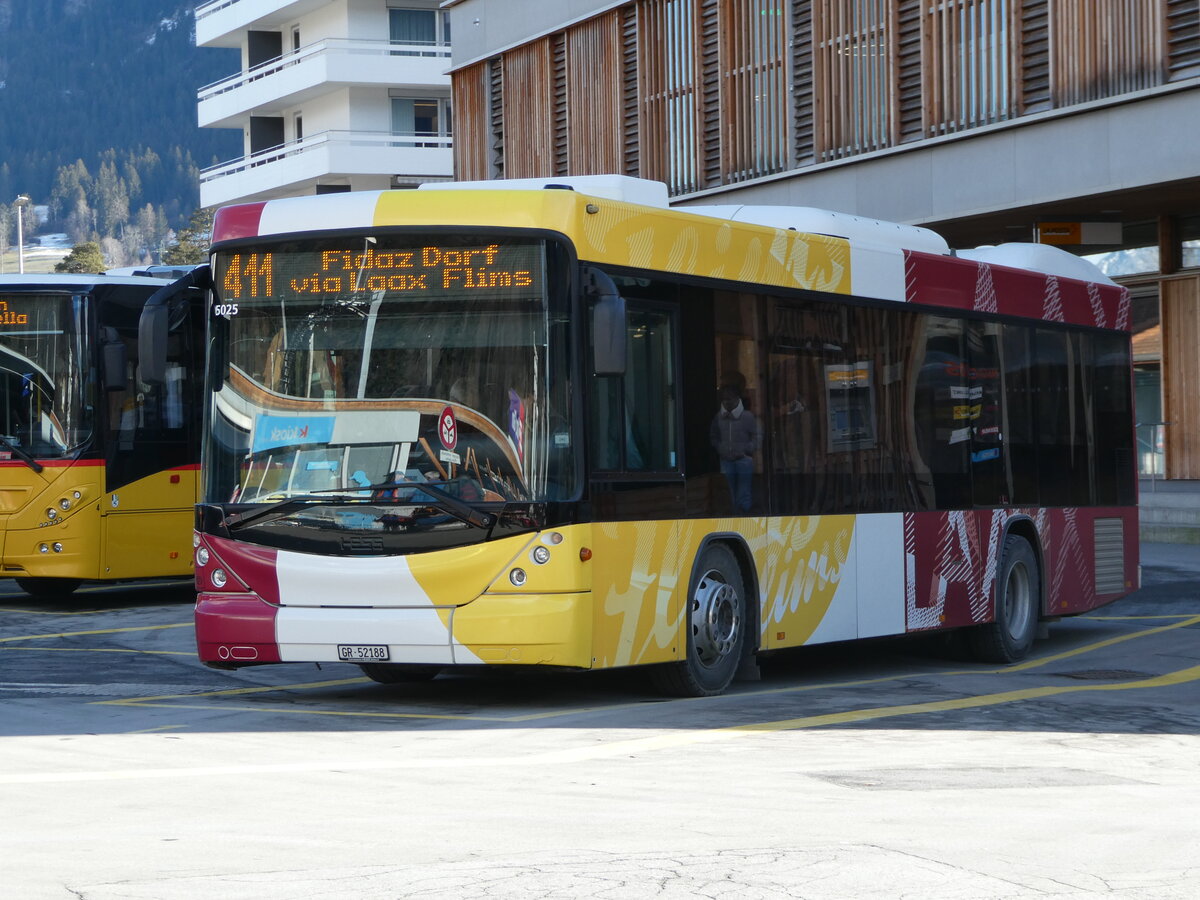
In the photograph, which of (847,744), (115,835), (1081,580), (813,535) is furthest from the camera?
(1081,580)

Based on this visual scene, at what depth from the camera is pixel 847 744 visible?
979 cm

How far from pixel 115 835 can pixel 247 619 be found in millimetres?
4063

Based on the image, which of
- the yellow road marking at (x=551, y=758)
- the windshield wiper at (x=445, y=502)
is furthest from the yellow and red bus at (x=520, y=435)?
the yellow road marking at (x=551, y=758)

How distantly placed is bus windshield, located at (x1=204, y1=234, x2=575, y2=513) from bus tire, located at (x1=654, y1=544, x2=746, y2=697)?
1.45 meters

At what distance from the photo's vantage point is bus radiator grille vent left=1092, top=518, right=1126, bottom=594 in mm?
16750

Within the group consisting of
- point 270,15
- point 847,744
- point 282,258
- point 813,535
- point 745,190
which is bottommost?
point 847,744

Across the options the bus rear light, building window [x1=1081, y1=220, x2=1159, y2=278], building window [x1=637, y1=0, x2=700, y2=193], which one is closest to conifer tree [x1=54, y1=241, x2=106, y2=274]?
building window [x1=637, y1=0, x2=700, y2=193]

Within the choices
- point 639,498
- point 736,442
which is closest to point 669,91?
point 736,442

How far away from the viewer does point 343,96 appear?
64.2 metres

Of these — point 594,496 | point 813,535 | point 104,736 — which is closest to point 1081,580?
point 813,535

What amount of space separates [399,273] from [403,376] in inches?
23.9

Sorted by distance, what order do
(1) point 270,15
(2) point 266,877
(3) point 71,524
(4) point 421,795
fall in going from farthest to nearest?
(1) point 270,15 → (3) point 71,524 → (4) point 421,795 → (2) point 266,877

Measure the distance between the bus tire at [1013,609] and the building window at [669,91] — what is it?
16234 millimetres

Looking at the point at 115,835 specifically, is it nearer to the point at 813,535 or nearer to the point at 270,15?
the point at 813,535
